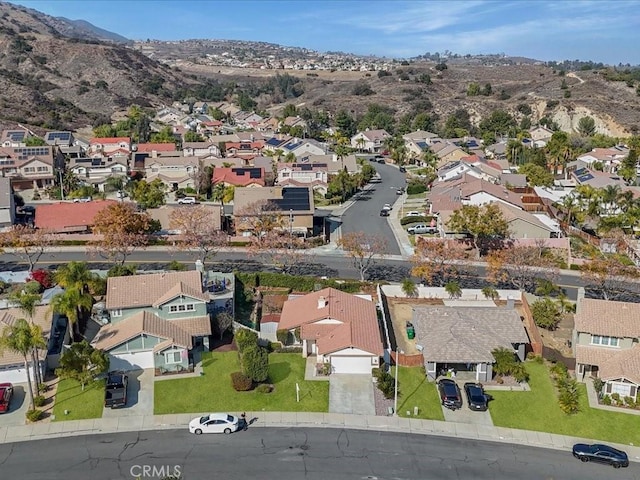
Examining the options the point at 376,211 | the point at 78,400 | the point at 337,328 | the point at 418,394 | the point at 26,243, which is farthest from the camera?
the point at 376,211

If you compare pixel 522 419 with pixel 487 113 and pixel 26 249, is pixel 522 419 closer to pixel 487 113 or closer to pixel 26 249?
pixel 26 249

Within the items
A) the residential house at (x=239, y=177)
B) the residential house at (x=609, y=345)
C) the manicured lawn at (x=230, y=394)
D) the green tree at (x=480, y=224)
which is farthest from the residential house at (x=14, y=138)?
the residential house at (x=609, y=345)

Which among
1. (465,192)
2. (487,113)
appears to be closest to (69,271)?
(465,192)

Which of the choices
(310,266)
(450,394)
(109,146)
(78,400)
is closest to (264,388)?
(78,400)

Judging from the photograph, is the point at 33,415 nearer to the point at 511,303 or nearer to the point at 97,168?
the point at 511,303

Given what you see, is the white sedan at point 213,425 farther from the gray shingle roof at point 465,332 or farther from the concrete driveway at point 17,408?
the gray shingle roof at point 465,332
